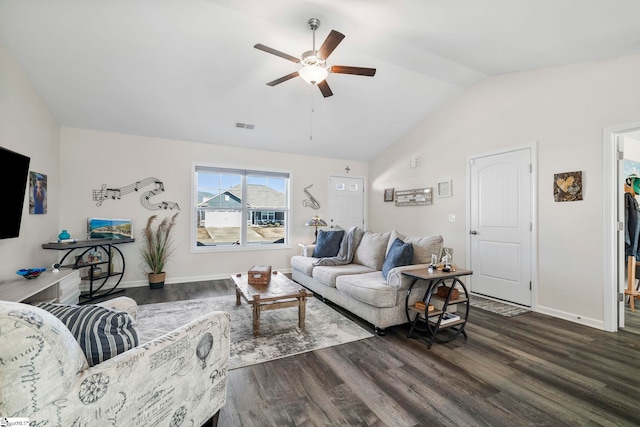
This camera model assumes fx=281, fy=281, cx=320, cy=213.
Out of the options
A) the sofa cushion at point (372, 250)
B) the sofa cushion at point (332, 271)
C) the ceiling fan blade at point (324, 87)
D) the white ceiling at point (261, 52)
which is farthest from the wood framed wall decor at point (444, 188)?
the ceiling fan blade at point (324, 87)

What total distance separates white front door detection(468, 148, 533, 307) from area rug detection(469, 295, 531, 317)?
0.43 feet

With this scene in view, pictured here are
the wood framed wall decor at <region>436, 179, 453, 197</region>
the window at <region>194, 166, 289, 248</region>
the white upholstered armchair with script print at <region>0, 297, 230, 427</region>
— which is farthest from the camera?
the window at <region>194, 166, 289, 248</region>

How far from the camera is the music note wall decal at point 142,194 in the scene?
4320 millimetres

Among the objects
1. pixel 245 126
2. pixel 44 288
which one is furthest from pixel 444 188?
pixel 44 288

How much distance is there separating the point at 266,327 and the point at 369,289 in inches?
45.2

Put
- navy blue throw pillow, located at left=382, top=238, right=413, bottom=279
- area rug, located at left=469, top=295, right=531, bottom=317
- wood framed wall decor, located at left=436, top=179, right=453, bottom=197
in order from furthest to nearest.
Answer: wood framed wall decor, located at left=436, top=179, right=453, bottom=197 → area rug, located at left=469, top=295, right=531, bottom=317 → navy blue throw pillow, located at left=382, top=238, right=413, bottom=279

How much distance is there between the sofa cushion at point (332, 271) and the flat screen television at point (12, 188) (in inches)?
126

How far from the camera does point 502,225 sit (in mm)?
3871

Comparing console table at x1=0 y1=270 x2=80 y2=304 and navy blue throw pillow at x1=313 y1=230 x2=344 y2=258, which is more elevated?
navy blue throw pillow at x1=313 y1=230 x2=344 y2=258

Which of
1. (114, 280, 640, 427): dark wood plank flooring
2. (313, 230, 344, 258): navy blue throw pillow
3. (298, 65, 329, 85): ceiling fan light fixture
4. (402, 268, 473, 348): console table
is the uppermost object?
(298, 65, 329, 85): ceiling fan light fixture

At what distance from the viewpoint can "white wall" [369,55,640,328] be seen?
299 centimetres

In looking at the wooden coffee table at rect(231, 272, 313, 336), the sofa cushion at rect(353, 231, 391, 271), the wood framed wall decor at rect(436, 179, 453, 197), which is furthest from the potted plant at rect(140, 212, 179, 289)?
the wood framed wall decor at rect(436, 179, 453, 197)

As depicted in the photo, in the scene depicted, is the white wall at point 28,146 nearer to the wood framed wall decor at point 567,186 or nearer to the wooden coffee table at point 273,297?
the wooden coffee table at point 273,297

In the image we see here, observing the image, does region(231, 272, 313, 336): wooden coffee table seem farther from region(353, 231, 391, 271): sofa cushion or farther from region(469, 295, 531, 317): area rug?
region(469, 295, 531, 317): area rug
